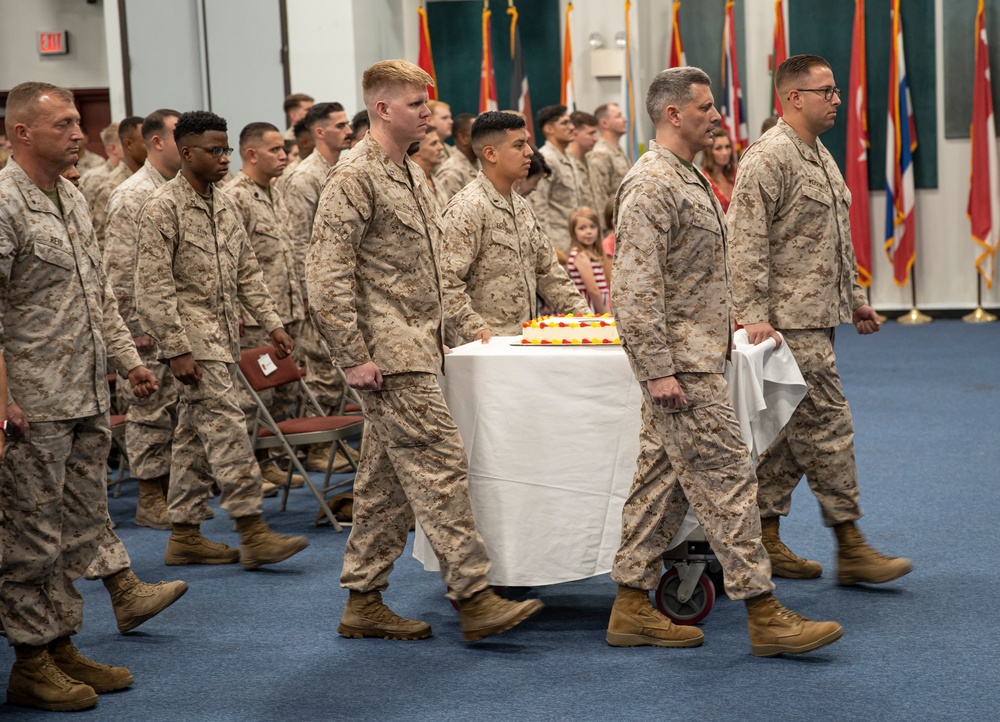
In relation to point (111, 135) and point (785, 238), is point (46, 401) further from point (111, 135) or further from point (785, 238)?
point (111, 135)

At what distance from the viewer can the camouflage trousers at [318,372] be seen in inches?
266

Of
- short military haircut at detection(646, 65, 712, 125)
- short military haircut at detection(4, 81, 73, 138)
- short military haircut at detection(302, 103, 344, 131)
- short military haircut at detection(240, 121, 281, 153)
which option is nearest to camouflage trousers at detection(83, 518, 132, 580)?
short military haircut at detection(4, 81, 73, 138)

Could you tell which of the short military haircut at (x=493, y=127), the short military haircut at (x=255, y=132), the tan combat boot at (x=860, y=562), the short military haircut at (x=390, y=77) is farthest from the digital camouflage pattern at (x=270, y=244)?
the tan combat boot at (x=860, y=562)

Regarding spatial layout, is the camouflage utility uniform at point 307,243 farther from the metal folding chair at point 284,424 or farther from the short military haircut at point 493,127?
the short military haircut at point 493,127

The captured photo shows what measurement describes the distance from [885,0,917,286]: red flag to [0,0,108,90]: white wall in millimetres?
8021

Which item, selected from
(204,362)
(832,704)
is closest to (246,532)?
(204,362)

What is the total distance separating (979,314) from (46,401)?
10.1m

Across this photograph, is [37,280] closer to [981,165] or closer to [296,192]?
[296,192]

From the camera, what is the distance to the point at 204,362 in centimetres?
482

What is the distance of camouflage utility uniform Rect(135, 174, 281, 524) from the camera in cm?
468

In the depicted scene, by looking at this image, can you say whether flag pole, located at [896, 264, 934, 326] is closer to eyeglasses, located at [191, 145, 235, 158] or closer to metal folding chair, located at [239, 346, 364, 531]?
metal folding chair, located at [239, 346, 364, 531]

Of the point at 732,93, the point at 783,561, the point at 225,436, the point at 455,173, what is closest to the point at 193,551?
the point at 225,436

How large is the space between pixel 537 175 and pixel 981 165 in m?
7.41

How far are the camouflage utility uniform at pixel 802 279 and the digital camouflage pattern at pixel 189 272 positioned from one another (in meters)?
2.05
